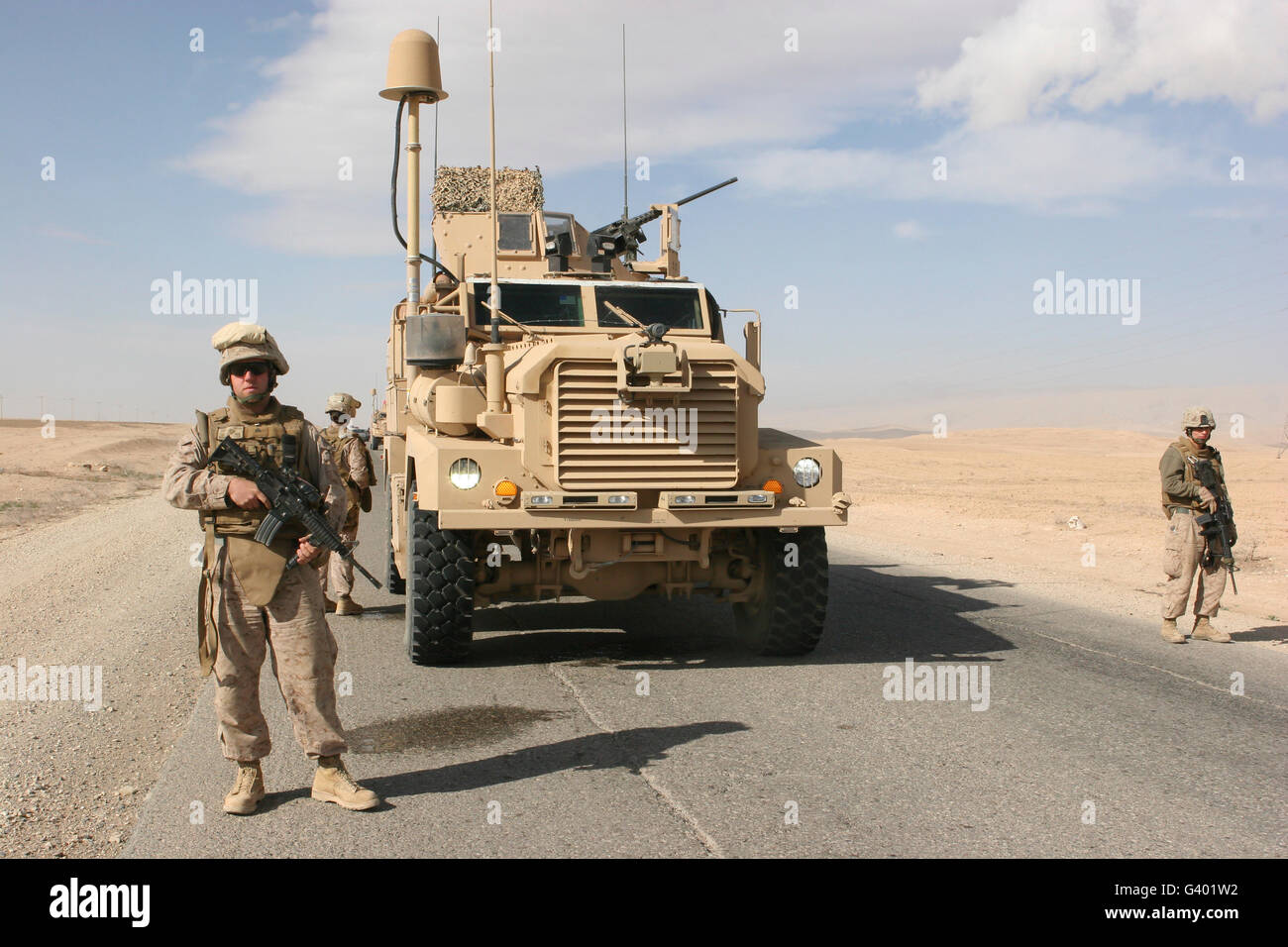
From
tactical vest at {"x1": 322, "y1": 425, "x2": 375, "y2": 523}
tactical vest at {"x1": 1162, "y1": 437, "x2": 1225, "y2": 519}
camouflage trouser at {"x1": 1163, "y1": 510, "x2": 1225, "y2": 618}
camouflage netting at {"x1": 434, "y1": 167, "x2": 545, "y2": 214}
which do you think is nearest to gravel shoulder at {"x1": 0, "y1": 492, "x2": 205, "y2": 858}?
tactical vest at {"x1": 322, "y1": 425, "x2": 375, "y2": 523}

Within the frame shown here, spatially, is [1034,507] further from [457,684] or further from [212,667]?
[212,667]

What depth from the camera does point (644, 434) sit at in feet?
23.6

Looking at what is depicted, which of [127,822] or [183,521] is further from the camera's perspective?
[183,521]

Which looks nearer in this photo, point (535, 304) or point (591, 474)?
point (591, 474)

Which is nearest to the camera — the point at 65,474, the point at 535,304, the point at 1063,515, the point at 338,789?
the point at 338,789

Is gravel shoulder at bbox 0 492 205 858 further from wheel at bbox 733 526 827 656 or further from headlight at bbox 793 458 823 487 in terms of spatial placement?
headlight at bbox 793 458 823 487

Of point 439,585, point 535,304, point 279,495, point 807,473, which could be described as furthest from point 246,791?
point 535,304

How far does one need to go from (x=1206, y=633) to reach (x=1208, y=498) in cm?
103

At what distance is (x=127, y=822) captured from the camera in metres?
4.70

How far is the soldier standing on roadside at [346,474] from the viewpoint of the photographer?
378 inches

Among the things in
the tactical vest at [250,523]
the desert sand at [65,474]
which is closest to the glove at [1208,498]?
the tactical vest at [250,523]

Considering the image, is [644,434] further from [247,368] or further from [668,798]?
[247,368]
